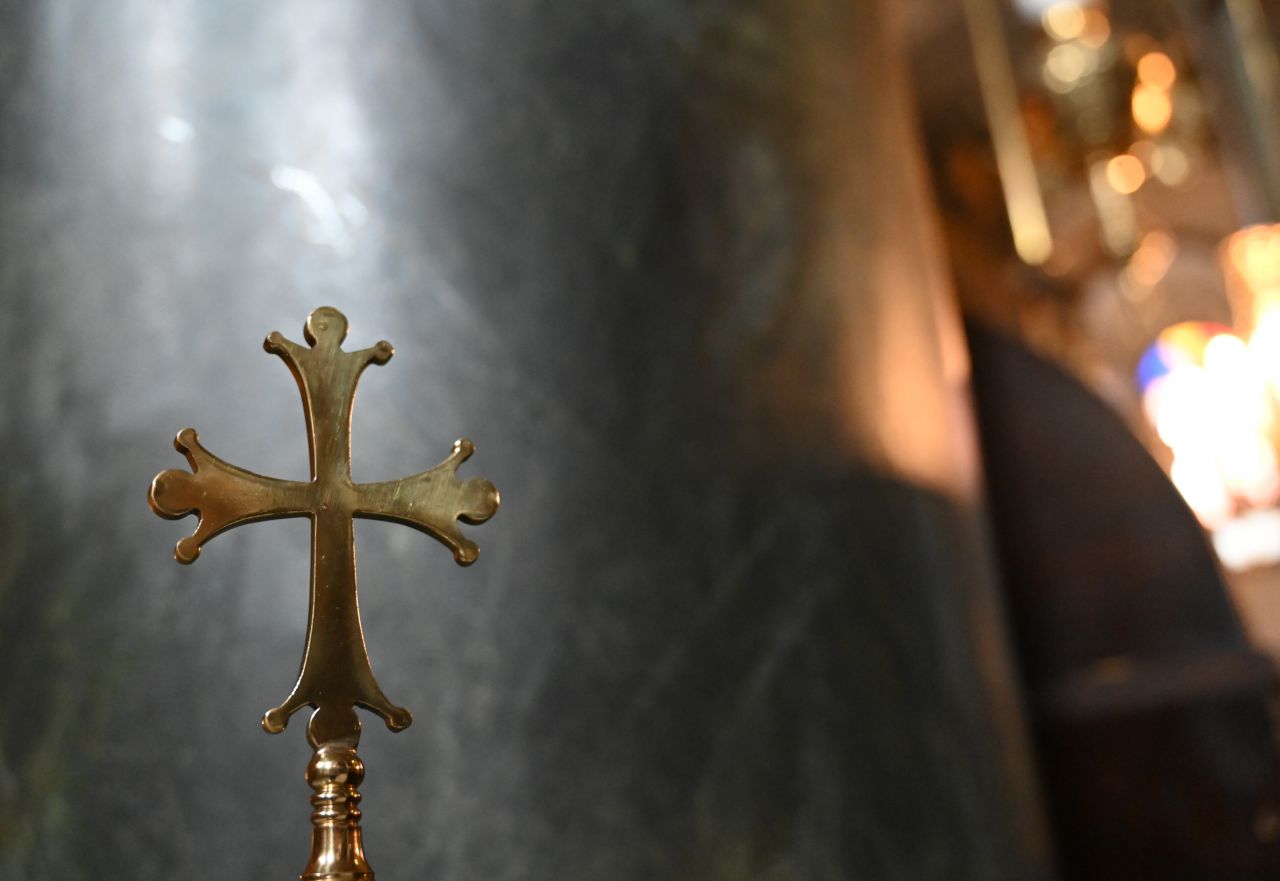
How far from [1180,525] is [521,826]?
1.33 m

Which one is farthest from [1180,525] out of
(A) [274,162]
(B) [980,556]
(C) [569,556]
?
(A) [274,162]

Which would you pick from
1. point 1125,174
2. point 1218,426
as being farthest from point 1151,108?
point 1218,426

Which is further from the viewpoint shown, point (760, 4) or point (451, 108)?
point (760, 4)

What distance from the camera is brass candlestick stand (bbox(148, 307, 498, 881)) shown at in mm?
717

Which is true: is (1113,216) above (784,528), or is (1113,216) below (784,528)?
above

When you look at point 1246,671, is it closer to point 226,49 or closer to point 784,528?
point 784,528

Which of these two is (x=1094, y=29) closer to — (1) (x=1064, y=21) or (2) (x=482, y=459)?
(1) (x=1064, y=21)

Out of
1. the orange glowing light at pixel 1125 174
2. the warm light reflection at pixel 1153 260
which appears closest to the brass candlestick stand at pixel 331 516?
the orange glowing light at pixel 1125 174

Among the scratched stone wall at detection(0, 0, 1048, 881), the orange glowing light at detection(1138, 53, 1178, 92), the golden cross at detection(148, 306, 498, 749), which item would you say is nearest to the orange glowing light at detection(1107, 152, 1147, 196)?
the orange glowing light at detection(1138, 53, 1178, 92)

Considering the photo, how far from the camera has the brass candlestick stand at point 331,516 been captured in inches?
28.2

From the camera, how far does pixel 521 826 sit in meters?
0.93

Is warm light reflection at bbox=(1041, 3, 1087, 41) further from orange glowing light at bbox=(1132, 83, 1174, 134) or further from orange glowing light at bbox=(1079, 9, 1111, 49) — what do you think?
orange glowing light at bbox=(1132, 83, 1174, 134)

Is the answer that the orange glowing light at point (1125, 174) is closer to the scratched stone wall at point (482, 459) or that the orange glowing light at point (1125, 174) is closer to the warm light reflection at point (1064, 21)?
the warm light reflection at point (1064, 21)

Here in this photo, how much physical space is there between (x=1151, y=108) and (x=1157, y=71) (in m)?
0.32
